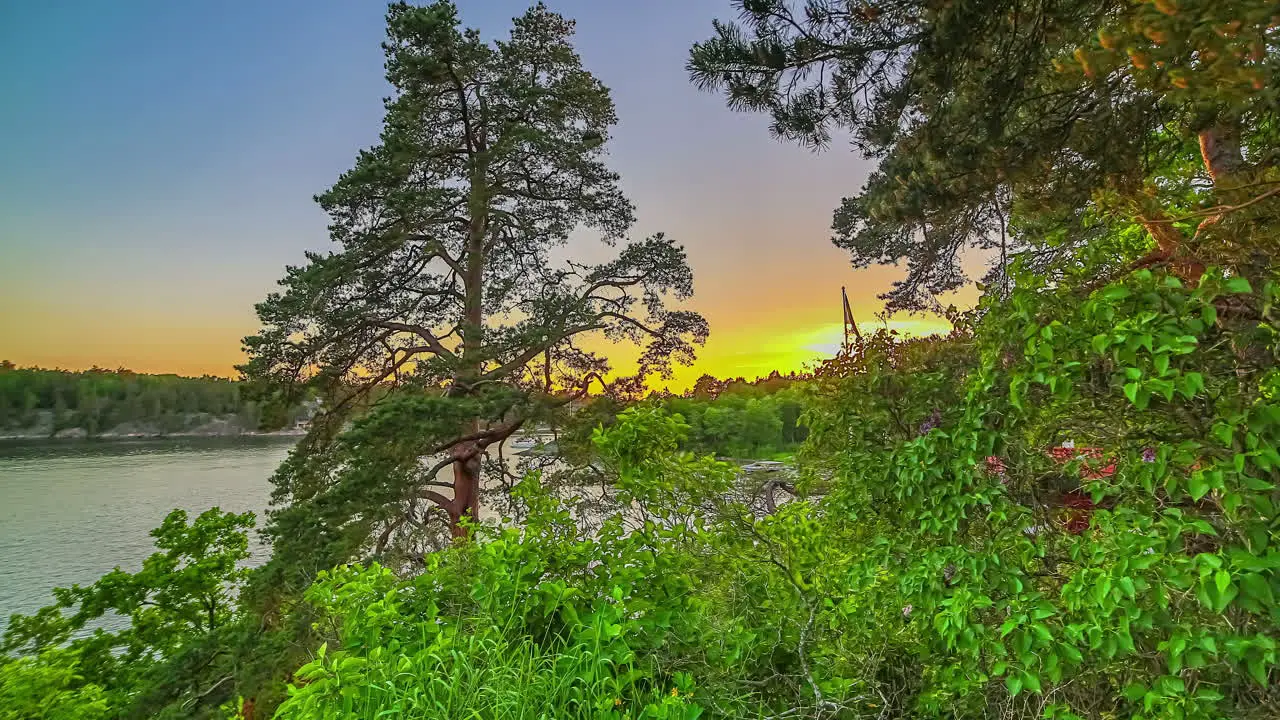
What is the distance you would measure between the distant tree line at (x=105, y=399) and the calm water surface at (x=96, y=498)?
63.3 inches

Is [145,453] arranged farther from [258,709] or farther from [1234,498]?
[1234,498]

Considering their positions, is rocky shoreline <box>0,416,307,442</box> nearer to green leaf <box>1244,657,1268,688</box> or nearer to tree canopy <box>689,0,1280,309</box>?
tree canopy <box>689,0,1280,309</box>

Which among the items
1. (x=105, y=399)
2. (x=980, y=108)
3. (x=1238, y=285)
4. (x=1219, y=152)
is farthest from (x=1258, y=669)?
(x=105, y=399)

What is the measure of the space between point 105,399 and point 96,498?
4732mm

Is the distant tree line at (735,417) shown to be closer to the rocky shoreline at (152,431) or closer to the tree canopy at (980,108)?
the tree canopy at (980,108)

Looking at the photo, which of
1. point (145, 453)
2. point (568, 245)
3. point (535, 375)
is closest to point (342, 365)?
point (535, 375)

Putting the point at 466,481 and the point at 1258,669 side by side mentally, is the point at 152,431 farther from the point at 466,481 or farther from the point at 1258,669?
the point at 1258,669

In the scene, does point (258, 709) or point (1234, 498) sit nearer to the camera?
point (1234, 498)

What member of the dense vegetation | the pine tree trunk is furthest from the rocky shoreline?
the dense vegetation

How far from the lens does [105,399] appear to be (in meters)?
15.0

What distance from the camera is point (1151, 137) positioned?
1998mm

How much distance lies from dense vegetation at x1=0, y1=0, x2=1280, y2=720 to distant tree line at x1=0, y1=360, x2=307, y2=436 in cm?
1136

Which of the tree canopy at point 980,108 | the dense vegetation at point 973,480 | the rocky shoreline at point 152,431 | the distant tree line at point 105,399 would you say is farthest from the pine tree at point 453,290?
the rocky shoreline at point 152,431

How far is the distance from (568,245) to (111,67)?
266 inches
